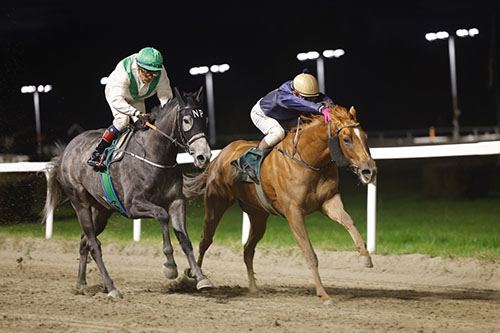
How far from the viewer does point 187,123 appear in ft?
18.1

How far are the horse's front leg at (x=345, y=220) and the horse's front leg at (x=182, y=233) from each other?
42.6 inches

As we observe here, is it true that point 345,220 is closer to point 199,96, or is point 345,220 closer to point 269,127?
point 269,127

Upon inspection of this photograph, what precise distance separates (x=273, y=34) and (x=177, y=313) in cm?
5852

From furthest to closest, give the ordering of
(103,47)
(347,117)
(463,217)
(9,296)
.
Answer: (103,47), (463,217), (9,296), (347,117)

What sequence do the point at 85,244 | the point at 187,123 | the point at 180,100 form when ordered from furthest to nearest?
the point at 85,244 < the point at 180,100 < the point at 187,123

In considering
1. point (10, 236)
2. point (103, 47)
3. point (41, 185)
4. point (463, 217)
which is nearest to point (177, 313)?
point (10, 236)

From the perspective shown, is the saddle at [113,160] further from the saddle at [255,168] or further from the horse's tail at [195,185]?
the saddle at [255,168]

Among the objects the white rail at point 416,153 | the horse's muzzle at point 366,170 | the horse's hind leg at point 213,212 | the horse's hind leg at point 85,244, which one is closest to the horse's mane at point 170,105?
the horse's hind leg at point 213,212

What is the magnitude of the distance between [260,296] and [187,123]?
1498 mm

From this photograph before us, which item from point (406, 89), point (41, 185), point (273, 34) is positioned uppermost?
point (273, 34)

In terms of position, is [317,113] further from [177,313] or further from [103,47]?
[103,47]

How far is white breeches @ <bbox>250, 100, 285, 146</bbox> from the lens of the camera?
584 centimetres

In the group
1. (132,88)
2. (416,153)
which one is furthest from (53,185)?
(416,153)

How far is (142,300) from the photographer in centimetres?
546
